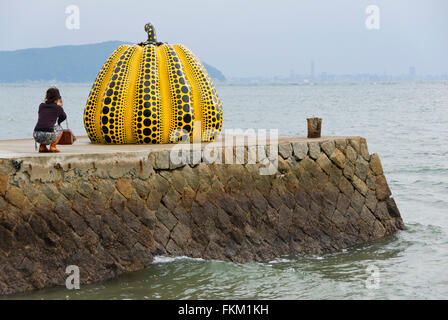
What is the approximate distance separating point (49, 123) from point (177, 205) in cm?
202

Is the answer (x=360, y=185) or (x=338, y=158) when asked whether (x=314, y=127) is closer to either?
(x=338, y=158)

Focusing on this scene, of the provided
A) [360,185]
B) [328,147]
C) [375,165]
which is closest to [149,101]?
[328,147]

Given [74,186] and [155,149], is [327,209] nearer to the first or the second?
[155,149]

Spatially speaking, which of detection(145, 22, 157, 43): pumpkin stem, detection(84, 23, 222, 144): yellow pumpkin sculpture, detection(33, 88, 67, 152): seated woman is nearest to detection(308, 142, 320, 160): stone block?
detection(84, 23, 222, 144): yellow pumpkin sculpture

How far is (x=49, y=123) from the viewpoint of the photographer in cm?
967

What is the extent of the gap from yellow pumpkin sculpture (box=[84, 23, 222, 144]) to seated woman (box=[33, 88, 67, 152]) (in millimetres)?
1282

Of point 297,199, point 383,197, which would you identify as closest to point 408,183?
point 383,197

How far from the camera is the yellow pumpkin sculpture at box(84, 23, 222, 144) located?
35.8 ft

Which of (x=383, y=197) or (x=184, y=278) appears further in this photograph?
(x=383, y=197)

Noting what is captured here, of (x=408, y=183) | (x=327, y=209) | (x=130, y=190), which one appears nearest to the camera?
(x=130, y=190)

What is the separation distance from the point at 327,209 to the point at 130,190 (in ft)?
10.4

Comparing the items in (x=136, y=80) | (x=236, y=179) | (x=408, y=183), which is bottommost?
(x=408, y=183)

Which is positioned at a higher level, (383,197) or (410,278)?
(383,197)

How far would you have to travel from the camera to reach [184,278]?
30.0 ft
